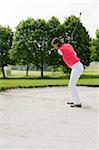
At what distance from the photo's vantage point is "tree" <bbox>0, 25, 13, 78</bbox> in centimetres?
Answer: 6084

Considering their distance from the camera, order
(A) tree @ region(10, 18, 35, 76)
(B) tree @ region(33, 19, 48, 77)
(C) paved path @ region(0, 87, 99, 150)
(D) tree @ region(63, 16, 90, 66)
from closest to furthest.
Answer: (C) paved path @ region(0, 87, 99, 150)
(B) tree @ region(33, 19, 48, 77)
(A) tree @ region(10, 18, 35, 76)
(D) tree @ region(63, 16, 90, 66)

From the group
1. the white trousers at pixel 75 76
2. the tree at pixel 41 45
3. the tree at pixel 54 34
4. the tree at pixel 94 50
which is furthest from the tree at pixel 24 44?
the white trousers at pixel 75 76

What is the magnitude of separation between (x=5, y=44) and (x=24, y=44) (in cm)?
564

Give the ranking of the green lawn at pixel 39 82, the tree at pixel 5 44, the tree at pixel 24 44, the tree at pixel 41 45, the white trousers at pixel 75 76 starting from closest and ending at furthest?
the white trousers at pixel 75 76, the green lawn at pixel 39 82, the tree at pixel 41 45, the tree at pixel 24 44, the tree at pixel 5 44

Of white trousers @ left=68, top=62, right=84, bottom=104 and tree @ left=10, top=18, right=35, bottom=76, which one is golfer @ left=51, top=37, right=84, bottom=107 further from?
tree @ left=10, top=18, right=35, bottom=76

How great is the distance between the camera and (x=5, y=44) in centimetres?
6219

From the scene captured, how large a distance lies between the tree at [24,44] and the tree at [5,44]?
8.61 feet

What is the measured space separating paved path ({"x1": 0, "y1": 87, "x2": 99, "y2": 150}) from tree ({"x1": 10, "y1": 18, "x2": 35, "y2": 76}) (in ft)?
149

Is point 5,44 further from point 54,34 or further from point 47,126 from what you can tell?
point 47,126

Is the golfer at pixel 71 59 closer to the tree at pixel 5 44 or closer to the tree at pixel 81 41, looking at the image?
the tree at pixel 81 41

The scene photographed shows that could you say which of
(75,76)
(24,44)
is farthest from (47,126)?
(24,44)

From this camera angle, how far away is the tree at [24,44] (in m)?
56.1

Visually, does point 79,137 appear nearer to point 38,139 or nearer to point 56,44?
point 38,139

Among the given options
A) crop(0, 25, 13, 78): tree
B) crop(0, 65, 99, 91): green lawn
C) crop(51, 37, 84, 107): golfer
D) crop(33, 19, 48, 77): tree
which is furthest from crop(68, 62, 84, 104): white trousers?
crop(0, 25, 13, 78): tree
